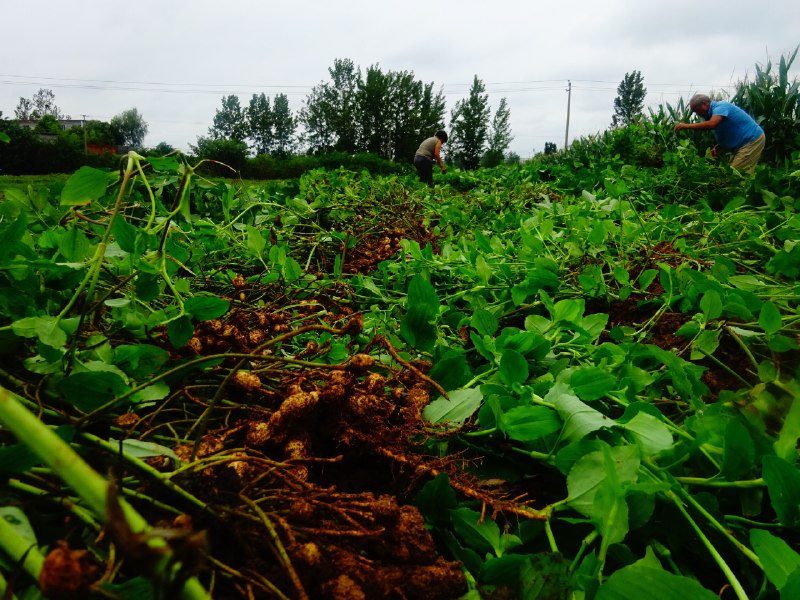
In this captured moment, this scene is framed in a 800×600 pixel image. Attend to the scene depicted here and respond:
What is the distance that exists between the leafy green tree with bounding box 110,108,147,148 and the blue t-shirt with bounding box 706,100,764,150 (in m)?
64.7

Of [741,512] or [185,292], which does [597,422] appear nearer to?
[741,512]

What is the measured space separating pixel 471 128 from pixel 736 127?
39.1m

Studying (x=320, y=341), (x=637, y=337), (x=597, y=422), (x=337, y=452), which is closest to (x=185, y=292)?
(x=320, y=341)

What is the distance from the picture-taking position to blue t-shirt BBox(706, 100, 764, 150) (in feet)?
21.1

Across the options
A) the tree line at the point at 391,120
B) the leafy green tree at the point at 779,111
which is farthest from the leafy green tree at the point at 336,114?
the leafy green tree at the point at 779,111

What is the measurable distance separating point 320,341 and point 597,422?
47 cm

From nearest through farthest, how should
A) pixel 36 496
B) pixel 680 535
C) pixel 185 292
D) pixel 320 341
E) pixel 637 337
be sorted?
1. pixel 36 496
2. pixel 680 535
3. pixel 320 341
4. pixel 185 292
5. pixel 637 337

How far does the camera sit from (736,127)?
256 inches

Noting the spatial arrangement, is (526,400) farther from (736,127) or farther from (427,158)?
(427,158)

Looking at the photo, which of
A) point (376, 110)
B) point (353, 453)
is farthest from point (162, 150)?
point (353, 453)

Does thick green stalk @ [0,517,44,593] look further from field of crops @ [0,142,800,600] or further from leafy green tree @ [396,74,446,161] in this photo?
leafy green tree @ [396,74,446,161]

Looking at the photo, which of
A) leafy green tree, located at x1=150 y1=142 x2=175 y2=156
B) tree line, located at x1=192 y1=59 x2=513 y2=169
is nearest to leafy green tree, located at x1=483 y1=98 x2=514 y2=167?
tree line, located at x1=192 y1=59 x2=513 y2=169

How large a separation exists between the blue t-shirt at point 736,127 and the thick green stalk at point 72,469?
315 inches

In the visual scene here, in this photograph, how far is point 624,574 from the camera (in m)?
0.42
